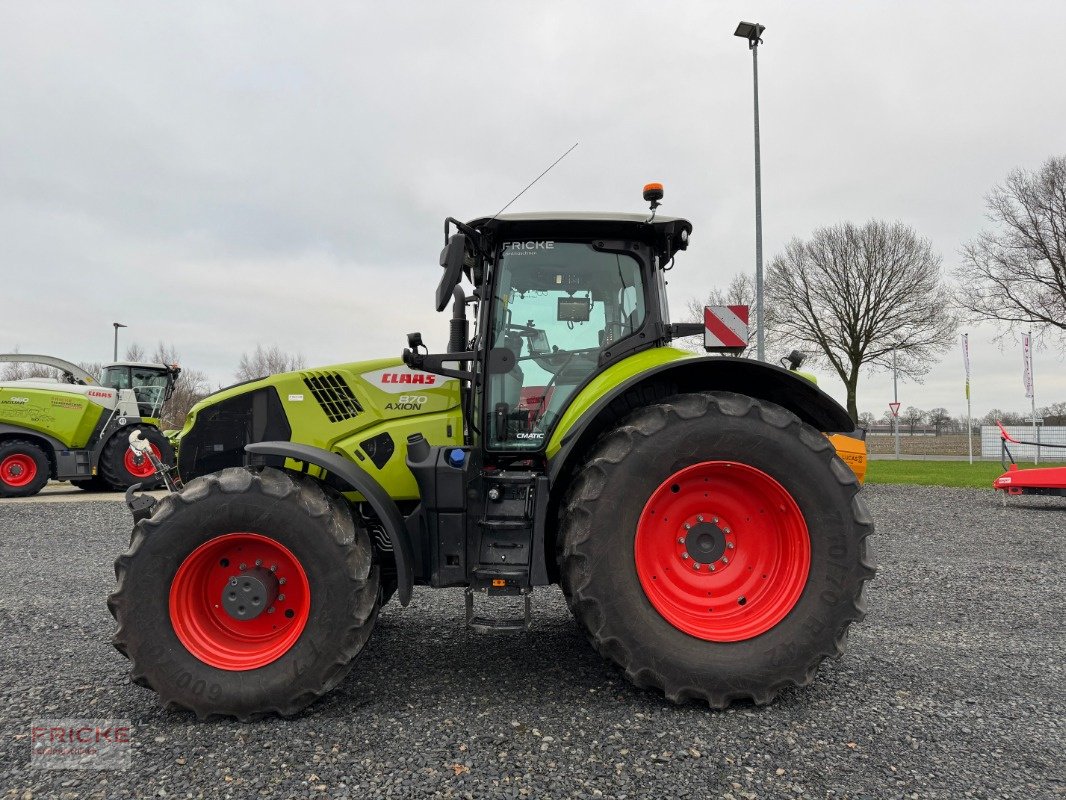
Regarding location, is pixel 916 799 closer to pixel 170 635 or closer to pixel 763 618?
pixel 763 618

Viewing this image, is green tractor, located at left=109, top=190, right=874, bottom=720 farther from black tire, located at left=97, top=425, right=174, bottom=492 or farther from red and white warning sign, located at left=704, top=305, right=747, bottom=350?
black tire, located at left=97, top=425, right=174, bottom=492

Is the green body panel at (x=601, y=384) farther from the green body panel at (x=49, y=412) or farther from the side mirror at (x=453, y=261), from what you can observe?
the green body panel at (x=49, y=412)

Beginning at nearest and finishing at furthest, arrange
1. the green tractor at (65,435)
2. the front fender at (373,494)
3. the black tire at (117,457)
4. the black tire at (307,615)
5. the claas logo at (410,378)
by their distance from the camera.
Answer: the black tire at (307,615) → the front fender at (373,494) → the claas logo at (410,378) → the green tractor at (65,435) → the black tire at (117,457)

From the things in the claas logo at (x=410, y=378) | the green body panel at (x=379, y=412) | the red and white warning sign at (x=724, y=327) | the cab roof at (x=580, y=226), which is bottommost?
the green body panel at (x=379, y=412)

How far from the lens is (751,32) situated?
12867mm

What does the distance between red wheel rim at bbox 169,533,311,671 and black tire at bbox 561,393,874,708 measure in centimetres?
117

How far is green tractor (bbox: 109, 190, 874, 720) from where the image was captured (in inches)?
106

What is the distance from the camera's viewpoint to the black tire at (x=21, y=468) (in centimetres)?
1154

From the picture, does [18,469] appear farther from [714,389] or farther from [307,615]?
[714,389]

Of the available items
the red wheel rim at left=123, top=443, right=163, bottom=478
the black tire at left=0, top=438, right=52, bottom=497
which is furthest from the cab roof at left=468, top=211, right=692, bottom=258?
the black tire at left=0, top=438, right=52, bottom=497

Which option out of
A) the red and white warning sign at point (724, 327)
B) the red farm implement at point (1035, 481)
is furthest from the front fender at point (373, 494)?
the red farm implement at point (1035, 481)

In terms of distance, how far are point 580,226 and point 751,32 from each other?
1210cm

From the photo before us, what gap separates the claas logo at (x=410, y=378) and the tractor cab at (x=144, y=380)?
12895mm

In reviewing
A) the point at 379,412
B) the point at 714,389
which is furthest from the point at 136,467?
the point at 714,389
